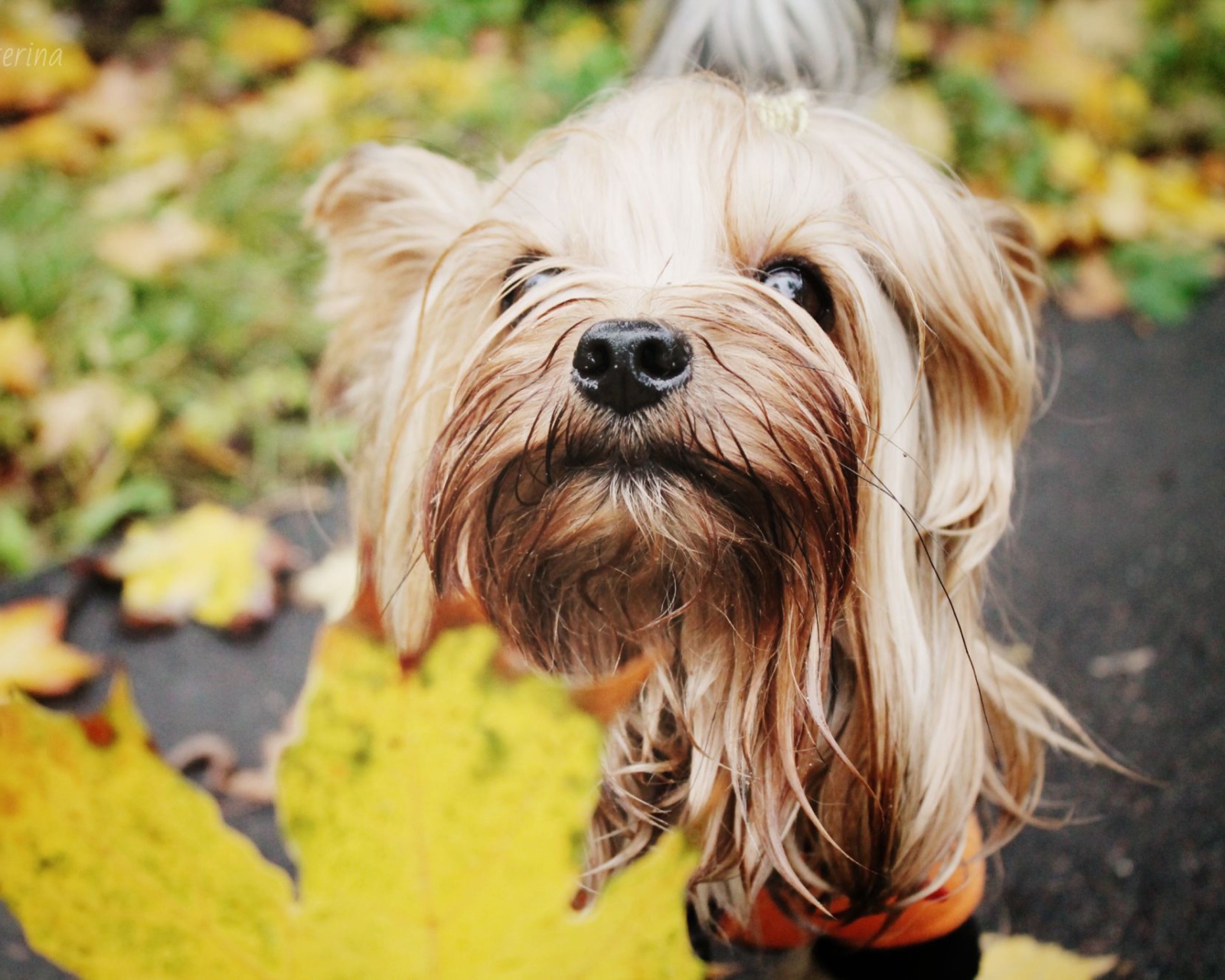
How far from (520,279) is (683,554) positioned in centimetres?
36

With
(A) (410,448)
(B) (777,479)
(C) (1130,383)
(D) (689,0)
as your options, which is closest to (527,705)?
(B) (777,479)

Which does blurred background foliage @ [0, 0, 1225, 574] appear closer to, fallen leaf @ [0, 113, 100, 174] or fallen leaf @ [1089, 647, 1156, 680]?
fallen leaf @ [0, 113, 100, 174]

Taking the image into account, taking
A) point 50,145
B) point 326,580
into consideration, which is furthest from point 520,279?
point 50,145

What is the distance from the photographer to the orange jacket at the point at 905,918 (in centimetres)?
125

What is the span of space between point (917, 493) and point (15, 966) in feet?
4.46

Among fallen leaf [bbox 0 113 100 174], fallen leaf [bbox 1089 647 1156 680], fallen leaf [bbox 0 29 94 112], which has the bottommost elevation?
fallen leaf [bbox 1089 647 1156 680]

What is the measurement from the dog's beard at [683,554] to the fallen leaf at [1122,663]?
39.1 inches

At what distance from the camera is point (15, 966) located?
1.43 m

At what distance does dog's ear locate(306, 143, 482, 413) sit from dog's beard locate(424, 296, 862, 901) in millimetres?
349

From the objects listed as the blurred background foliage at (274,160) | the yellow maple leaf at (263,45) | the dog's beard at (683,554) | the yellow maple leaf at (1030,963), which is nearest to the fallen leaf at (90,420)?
the blurred background foliage at (274,160)

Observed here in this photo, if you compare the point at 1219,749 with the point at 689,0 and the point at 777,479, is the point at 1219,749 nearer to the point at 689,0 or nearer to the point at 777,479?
the point at 777,479

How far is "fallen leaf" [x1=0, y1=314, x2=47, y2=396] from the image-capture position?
7.49 ft

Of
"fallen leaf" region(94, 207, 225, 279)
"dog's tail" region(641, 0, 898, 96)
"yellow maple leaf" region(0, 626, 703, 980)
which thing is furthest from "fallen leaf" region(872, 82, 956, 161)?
"yellow maple leaf" region(0, 626, 703, 980)

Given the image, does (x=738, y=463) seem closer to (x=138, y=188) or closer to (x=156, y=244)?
(x=156, y=244)
